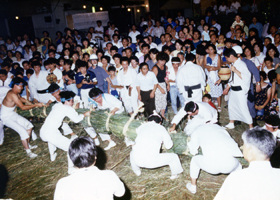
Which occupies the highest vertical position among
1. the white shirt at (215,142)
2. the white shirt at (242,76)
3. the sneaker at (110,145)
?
the white shirt at (242,76)

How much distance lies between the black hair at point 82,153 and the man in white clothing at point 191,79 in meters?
3.46

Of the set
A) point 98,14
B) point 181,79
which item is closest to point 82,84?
point 181,79

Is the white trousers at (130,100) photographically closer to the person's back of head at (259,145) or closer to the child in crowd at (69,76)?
the child in crowd at (69,76)

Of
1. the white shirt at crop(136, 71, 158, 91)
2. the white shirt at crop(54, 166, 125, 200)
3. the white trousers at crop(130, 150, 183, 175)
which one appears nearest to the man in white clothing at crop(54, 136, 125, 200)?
the white shirt at crop(54, 166, 125, 200)

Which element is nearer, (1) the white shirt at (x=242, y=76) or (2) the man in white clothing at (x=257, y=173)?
(2) the man in white clothing at (x=257, y=173)

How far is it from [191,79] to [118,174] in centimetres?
281

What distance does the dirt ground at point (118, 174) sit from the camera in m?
3.41

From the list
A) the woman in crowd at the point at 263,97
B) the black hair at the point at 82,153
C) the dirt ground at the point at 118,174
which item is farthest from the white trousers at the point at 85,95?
the woman in crowd at the point at 263,97

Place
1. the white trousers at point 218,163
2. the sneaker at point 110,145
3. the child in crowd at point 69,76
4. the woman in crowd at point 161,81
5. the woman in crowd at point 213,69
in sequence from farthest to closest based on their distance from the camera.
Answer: the child in crowd at point 69,76, the woman in crowd at point 213,69, the woman in crowd at point 161,81, the sneaker at point 110,145, the white trousers at point 218,163

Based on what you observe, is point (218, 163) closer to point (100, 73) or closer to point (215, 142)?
point (215, 142)

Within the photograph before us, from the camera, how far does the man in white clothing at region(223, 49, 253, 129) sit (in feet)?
14.9

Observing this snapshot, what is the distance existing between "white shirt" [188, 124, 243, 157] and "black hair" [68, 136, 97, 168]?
1.63 m

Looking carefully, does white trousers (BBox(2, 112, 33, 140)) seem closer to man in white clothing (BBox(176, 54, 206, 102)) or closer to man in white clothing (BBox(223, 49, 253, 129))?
man in white clothing (BBox(176, 54, 206, 102))

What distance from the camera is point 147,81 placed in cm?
516
